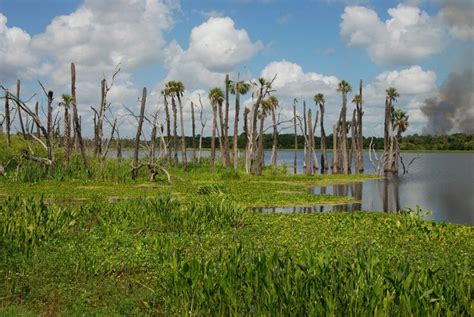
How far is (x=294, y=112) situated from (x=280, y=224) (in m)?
36.5

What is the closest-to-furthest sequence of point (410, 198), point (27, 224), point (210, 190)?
point (27, 224) → point (210, 190) → point (410, 198)

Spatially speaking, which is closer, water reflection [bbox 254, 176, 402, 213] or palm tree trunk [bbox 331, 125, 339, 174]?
water reflection [bbox 254, 176, 402, 213]

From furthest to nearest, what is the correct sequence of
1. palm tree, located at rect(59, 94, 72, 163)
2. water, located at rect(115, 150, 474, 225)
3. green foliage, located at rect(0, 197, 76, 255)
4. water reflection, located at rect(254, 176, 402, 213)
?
palm tree, located at rect(59, 94, 72, 163) → water reflection, located at rect(254, 176, 402, 213) → water, located at rect(115, 150, 474, 225) → green foliage, located at rect(0, 197, 76, 255)

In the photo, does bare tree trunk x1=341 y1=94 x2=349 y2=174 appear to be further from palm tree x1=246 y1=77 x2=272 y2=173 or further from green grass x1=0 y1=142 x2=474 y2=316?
green grass x1=0 y1=142 x2=474 y2=316

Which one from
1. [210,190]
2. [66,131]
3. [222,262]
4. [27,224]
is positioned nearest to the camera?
[222,262]

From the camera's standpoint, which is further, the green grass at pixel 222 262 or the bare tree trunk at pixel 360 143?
the bare tree trunk at pixel 360 143

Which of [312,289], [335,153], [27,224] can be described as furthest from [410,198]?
[312,289]

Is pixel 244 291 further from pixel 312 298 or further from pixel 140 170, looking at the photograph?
pixel 140 170

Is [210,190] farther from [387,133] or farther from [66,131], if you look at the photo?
[387,133]

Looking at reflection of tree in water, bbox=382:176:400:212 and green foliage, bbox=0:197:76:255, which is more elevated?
green foliage, bbox=0:197:76:255

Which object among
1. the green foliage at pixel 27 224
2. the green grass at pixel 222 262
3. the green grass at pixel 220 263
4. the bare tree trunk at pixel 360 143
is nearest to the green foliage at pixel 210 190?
the green grass at pixel 222 262

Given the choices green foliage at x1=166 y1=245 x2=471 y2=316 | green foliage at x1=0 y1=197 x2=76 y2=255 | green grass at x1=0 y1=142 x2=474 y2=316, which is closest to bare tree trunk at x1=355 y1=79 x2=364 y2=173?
green grass at x1=0 y1=142 x2=474 y2=316

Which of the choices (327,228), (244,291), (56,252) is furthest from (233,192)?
(244,291)

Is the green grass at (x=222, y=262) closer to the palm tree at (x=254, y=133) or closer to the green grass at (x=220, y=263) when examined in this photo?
the green grass at (x=220, y=263)
